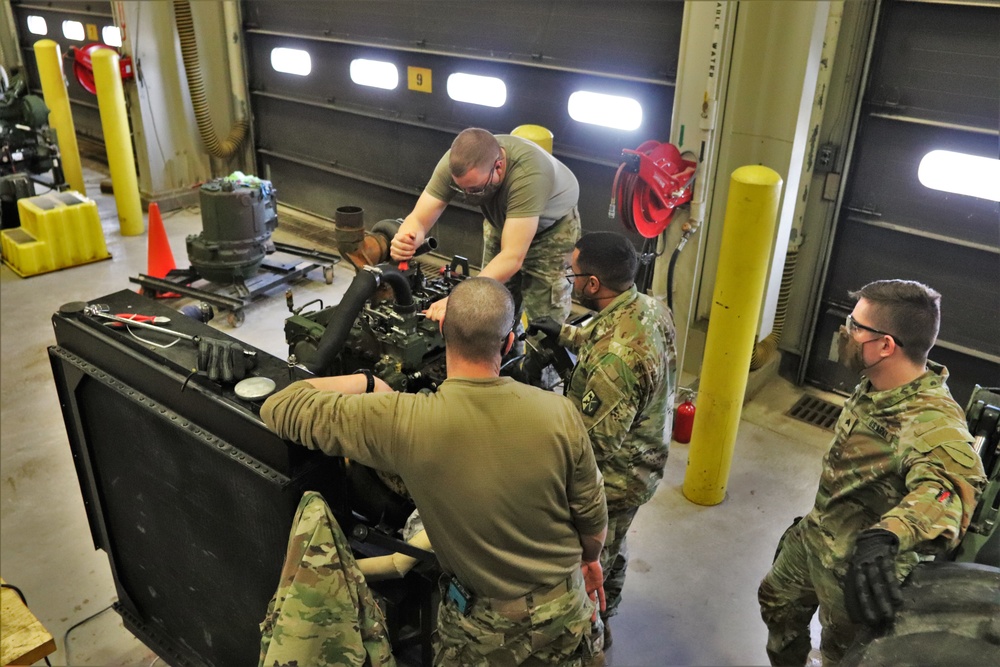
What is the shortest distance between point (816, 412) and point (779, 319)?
0.61m

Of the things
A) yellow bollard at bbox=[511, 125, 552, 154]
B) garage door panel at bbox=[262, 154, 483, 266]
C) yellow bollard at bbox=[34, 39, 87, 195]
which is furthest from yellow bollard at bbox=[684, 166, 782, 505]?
yellow bollard at bbox=[34, 39, 87, 195]

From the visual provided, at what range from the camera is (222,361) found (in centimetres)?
215

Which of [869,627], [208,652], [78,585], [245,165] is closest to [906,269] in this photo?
[869,627]

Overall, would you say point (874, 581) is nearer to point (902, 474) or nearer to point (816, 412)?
point (902, 474)

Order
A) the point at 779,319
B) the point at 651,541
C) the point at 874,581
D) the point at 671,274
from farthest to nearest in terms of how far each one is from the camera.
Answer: the point at 779,319 → the point at 671,274 → the point at 651,541 → the point at 874,581

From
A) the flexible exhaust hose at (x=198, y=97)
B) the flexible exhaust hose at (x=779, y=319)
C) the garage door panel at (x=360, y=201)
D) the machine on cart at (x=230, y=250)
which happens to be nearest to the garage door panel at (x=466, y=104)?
the flexible exhaust hose at (x=198, y=97)

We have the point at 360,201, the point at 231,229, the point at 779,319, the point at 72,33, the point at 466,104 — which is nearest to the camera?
the point at 779,319

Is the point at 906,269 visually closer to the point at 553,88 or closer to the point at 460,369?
the point at 553,88

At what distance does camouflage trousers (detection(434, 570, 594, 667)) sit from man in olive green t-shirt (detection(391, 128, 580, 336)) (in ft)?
4.04

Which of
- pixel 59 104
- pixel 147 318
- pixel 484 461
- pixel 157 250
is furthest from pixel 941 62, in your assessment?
pixel 59 104

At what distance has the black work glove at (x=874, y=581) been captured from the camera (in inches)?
71.3

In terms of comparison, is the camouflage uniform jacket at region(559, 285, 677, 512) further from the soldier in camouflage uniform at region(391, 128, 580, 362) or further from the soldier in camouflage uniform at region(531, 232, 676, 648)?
the soldier in camouflage uniform at region(391, 128, 580, 362)

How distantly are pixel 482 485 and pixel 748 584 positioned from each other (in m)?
2.03

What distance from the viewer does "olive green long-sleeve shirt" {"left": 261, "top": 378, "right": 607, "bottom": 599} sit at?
185 cm
